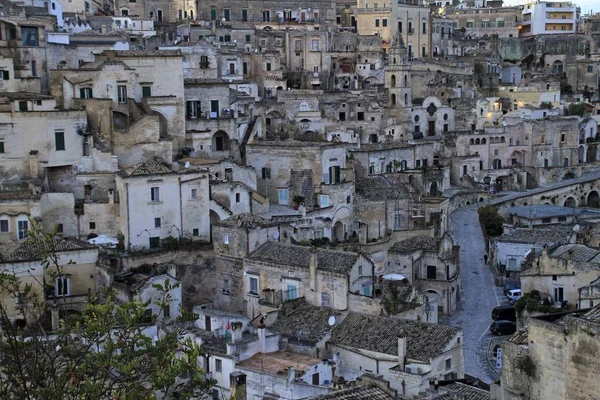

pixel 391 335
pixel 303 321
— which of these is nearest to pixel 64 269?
pixel 303 321

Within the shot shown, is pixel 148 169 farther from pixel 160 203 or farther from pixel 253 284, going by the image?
pixel 253 284

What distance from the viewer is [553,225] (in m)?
44.3

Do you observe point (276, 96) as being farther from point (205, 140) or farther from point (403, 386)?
point (403, 386)

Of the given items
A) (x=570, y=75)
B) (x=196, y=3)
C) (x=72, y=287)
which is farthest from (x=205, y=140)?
(x=570, y=75)

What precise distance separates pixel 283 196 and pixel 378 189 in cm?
432

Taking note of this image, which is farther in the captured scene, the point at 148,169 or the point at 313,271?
the point at 148,169

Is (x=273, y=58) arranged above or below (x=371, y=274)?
above

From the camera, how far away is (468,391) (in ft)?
77.3

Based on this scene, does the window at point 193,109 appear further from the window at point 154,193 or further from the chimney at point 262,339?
the chimney at point 262,339

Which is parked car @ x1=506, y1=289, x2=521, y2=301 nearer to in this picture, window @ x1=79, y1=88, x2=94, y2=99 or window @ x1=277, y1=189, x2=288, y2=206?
window @ x1=277, y1=189, x2=288, y2=206

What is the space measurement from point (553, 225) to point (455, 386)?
2179 cm

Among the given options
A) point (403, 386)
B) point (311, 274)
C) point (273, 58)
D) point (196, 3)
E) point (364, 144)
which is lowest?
point (403, 386)

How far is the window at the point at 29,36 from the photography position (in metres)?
42.1

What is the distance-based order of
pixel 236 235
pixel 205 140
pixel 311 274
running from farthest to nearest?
1. pixel 205 140
2. pixel 236 235
3. pixel 311 274
